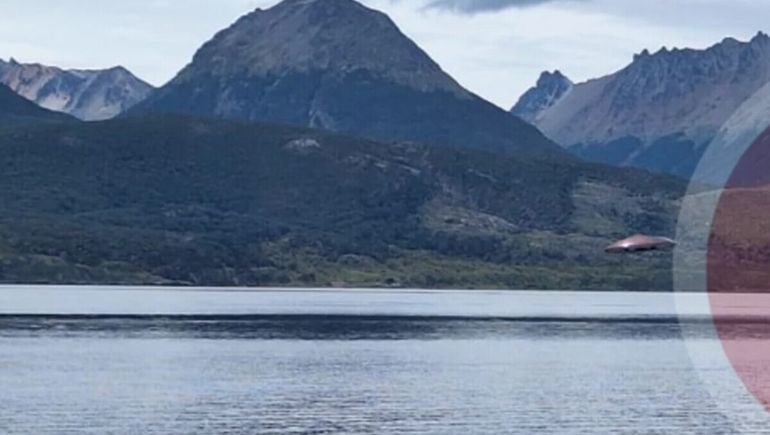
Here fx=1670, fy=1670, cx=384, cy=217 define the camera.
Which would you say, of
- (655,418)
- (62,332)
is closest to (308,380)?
(655,418)

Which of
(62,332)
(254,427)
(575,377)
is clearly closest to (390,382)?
(575,377)

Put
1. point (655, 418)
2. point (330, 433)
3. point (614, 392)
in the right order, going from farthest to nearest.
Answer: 1. point (614, 392)
2. point (655, 418)
3. point (330, 433)

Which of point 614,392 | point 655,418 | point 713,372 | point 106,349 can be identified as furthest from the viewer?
point 106,349

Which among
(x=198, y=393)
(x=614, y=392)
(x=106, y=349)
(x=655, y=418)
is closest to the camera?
(x=655, y=418)

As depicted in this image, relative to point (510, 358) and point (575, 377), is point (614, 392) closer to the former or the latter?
point (575, 377)

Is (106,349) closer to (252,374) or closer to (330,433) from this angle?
(252,374)

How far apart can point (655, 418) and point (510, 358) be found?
55.9 metres

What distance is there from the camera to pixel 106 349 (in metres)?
162

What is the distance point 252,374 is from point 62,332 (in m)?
60.4

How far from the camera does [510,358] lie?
16262cm

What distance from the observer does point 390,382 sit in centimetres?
13238

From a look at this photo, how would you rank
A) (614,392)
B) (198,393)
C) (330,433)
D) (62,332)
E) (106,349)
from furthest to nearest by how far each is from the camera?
(62,332), (106,349), (614,392), (198,393), (330,433)

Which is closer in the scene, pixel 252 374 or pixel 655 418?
pixel 655 418

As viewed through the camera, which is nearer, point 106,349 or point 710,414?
point 710,414
